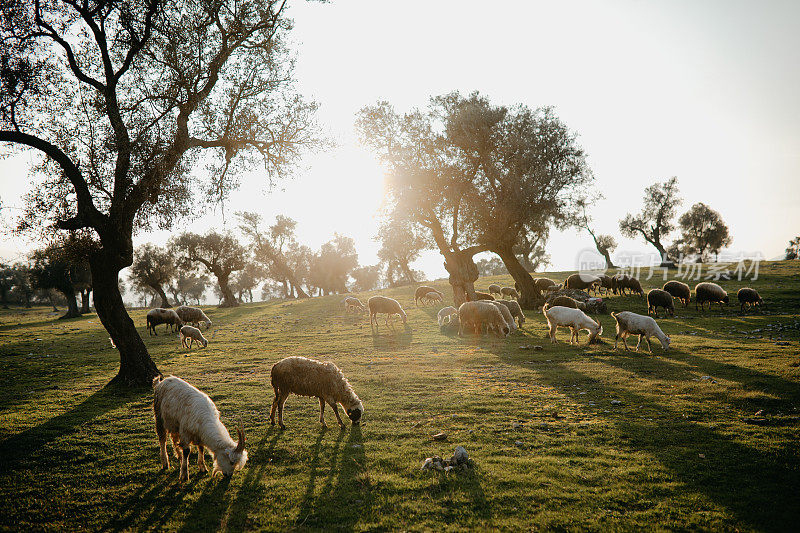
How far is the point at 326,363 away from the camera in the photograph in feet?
32.7

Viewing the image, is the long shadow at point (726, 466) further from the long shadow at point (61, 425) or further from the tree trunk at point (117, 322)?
the tree trunk at point (117, 322)

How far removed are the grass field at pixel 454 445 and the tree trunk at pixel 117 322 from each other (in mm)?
884

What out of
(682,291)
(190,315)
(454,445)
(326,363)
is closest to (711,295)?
(682,291)

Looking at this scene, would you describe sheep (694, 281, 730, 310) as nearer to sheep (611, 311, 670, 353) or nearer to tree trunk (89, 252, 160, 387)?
sheep (611, 311, 670, 353)

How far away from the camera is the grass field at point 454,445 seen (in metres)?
5.92

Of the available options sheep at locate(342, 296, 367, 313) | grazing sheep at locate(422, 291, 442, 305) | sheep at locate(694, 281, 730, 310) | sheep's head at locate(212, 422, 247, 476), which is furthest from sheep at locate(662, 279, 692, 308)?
sheep's head at locate(212, 422, 247, 476)

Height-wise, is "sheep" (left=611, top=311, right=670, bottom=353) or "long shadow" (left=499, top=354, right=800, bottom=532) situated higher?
"sheep" (left=611, top=311, right=670, bottom=353)

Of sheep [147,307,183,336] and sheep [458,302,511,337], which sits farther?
sheep [147,307,183,336]

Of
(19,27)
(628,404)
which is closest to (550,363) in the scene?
(628,404)

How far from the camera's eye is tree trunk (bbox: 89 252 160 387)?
1391 cm

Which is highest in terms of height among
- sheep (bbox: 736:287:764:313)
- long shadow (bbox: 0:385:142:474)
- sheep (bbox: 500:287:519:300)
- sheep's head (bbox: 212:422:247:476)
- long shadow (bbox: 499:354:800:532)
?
sheep (bbox: 500:287:519:300)

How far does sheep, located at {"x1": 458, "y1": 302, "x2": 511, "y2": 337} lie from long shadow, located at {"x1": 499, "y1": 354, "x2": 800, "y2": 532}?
485 inches

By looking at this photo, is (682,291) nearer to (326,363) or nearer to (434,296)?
(434,296)

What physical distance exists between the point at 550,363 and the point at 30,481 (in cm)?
1605
